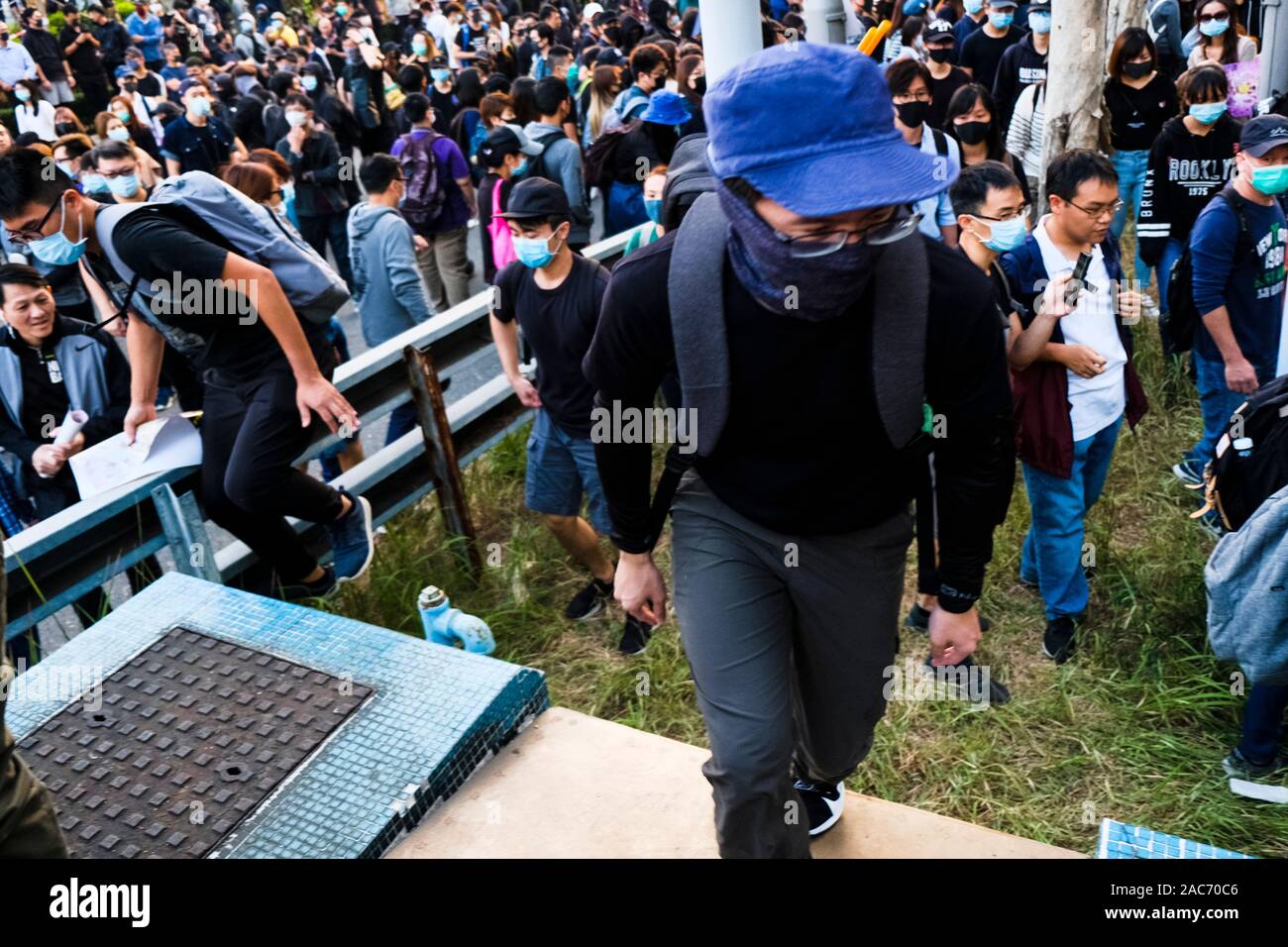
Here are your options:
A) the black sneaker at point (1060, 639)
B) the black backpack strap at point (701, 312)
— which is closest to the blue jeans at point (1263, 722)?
the black sneaker at point (1060, 639)

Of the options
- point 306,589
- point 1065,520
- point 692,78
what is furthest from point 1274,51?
point 306,589

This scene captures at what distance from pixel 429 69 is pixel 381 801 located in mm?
12144

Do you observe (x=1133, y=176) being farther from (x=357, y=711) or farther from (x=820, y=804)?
(x=357, y=711)

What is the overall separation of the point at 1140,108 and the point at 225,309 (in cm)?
596

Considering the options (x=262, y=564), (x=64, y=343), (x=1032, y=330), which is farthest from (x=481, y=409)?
(x=1032, y=330)

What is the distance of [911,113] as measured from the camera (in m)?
6.29

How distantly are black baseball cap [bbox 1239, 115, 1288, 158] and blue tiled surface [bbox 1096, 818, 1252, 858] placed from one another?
11.3 ft

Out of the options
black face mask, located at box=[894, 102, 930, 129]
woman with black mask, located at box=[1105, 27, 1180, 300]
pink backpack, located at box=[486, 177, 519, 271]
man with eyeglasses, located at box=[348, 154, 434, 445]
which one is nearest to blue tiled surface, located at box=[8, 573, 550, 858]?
man with eyeglasses, located at box=[348, 154, 434, 445]

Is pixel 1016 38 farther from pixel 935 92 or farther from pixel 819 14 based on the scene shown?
pixel 819 14

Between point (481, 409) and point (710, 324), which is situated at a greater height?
point (710, 324)

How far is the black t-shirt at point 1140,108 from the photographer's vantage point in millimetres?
7473

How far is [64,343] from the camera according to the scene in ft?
16.1

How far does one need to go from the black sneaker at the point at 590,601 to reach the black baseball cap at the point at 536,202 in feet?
5.21

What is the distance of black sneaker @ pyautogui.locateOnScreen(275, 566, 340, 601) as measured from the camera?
4.70 meters
